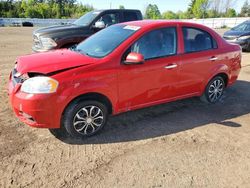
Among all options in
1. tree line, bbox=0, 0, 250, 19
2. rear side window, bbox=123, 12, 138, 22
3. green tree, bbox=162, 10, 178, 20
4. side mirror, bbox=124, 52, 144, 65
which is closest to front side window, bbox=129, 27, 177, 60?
side mirror, bbox=124, 52, 144, 65

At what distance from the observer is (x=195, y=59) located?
5.13 m

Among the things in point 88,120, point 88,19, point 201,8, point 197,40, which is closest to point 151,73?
point 88,120

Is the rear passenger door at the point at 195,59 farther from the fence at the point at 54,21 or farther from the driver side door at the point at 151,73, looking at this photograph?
the fence at the point at 54,21

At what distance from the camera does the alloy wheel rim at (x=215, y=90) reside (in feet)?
18.9

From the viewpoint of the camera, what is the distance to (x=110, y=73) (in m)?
4.14

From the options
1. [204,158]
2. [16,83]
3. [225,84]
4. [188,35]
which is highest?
[188,35]

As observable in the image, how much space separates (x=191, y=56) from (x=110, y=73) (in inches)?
69.1

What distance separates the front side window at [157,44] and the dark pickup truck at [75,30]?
3702 mm

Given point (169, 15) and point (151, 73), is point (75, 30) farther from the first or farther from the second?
point (169, 15)

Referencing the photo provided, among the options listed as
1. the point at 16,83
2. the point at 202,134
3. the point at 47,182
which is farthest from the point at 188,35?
the point at 47,182

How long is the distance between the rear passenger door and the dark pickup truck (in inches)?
149

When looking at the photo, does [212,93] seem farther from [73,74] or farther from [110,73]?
[73,74]

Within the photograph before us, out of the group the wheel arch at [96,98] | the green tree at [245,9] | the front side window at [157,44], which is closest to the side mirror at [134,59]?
the front side window at [157,44]

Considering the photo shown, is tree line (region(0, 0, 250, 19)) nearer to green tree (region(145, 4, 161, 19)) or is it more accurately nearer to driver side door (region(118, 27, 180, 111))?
green tree (region(145, 4, 161, 19))
